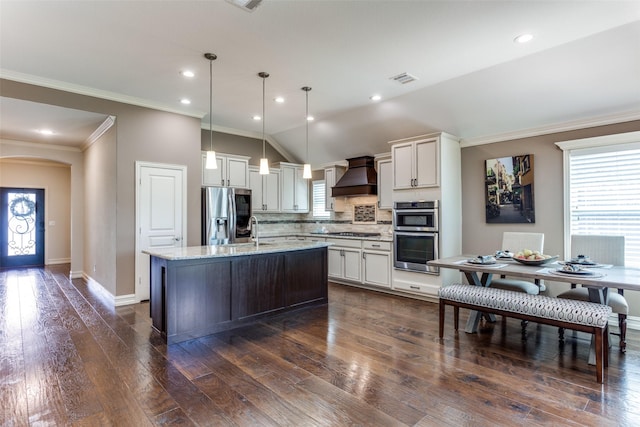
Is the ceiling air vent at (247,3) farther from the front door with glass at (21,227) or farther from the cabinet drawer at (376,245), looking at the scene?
the front door with glass at (21,227)

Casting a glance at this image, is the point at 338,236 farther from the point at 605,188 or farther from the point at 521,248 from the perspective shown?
the point at 605,188

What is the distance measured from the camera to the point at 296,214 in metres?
7.60

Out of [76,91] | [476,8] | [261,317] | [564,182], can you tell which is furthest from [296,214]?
[476,8]

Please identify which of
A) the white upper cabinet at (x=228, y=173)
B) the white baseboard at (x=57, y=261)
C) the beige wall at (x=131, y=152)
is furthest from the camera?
the white baseboard at (x=57, y=261)

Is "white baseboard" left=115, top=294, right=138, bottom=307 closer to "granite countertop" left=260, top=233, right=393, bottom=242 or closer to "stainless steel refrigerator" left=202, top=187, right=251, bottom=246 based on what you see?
"stainless steel refrigerator" left=202, top=187, right=251, bottom=246

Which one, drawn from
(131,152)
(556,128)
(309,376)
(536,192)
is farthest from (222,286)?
(556,128)

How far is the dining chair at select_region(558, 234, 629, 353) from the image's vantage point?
304cm

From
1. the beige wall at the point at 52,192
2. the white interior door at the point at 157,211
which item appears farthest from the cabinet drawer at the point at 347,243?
the beige wall at the point at 52,192

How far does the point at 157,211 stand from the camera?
4961 millimetres

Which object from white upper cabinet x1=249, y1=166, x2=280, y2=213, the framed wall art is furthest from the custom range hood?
the framed wall art

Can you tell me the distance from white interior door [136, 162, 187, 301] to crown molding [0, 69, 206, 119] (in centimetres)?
85

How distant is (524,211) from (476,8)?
292 cm

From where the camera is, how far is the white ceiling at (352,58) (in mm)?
2715

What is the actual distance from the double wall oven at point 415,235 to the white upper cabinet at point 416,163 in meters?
0.31
